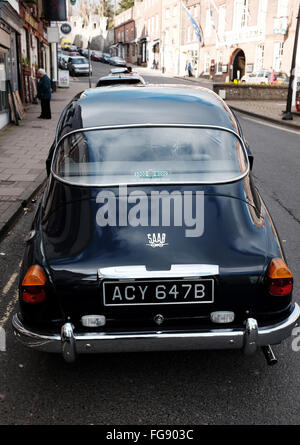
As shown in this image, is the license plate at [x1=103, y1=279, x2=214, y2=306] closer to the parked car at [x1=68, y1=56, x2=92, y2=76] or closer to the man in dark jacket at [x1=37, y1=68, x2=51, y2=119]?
the man in dark jacket at [x1=37, y1=68, x2=51, y2=119]

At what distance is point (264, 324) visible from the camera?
290 centimetres

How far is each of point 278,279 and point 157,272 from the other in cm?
76

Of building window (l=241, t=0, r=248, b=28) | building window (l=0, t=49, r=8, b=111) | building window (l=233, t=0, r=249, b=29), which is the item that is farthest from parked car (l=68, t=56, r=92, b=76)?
building window (l=0, t=49, r=8, b=111)

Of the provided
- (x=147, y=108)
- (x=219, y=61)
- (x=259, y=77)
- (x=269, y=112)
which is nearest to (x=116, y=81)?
(x=147, y=108)

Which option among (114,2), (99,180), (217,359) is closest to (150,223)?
(99,180)

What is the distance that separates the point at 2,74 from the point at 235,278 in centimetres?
1406

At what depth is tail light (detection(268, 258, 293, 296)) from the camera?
286cm

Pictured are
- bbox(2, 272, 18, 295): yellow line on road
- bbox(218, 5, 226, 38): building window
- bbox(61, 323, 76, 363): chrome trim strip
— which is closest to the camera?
bbox(61, 323, 76, 363): chrome trim strip

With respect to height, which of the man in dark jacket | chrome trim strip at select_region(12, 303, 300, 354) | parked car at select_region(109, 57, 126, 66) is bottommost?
chrome trim strip at select_region(12, 303, 300, 354)

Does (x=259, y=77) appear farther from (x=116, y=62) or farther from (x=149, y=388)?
(x=149, y=388)

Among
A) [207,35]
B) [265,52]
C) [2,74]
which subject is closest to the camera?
[2,74]

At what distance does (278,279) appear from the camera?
2863mm

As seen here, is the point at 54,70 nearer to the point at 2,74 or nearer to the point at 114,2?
the point at 2,74

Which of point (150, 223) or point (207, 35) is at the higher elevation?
point (207, 35)
